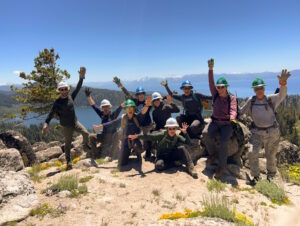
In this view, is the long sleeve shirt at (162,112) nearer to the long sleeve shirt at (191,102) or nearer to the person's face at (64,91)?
the long sleeve shirt at (191,102)

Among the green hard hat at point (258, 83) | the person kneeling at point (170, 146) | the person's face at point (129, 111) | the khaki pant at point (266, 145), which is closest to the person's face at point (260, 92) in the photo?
the green hard hat at point (258, 83)

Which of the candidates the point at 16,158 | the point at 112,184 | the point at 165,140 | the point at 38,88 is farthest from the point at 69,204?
the point at 38,88

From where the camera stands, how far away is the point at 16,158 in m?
10.4

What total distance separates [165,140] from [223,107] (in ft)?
8.23

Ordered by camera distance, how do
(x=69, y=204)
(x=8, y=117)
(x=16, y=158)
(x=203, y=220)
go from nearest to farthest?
(x=203, y=220)
(x=69, y=204)
(x=16, y=158)
(x=8, y=117)

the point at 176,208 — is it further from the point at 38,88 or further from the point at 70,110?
the point at 38,88

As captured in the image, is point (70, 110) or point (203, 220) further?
point (70, 110)

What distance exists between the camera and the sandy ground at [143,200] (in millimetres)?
5375

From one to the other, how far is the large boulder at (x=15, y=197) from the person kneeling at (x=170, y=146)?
3762mm

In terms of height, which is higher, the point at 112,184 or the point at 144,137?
the point at 144,137

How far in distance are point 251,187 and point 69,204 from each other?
590 centimetres

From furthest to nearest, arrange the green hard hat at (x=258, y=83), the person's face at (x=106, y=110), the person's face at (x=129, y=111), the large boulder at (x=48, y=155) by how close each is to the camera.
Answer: the large boulder at (x=48, y=155)
the person's face at (x=106, y=110)
the person's face at (x=129, y=111)
the green hard hat at (x=258, y=83)

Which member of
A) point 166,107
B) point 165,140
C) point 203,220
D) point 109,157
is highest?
point 166,107

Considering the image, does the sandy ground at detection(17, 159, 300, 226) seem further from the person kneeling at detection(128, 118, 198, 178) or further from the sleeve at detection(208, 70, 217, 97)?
the sleeve at detection(208, 70, 217, 97)
